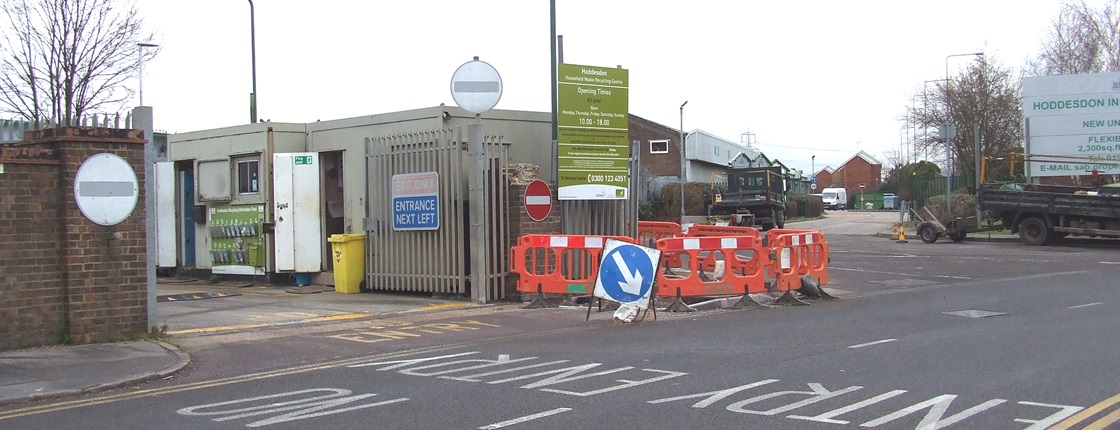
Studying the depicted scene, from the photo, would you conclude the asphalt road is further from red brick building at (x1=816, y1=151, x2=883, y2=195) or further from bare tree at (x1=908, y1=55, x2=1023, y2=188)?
red brick building at (x1=816, y1=151, x2=883, y2=195)

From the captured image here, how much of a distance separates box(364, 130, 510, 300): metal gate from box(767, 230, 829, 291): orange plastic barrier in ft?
14.0

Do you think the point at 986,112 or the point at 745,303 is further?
the point at 986,112

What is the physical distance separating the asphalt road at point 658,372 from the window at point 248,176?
5.88 meters

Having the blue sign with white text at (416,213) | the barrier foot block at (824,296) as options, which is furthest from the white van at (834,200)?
the blue sign with white text at (416,213)

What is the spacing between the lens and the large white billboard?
31.9 meters

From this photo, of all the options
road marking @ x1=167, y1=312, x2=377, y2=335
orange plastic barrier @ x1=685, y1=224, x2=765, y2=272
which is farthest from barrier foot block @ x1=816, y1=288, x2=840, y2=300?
road marking @ x1=167, y1=312, x2=377, y2=335

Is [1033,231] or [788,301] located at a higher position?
[1033,231]

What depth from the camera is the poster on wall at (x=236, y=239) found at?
679 inches

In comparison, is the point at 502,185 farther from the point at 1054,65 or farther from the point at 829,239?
the point at 1054,65

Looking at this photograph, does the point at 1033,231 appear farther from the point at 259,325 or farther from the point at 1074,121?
the point at 259,325

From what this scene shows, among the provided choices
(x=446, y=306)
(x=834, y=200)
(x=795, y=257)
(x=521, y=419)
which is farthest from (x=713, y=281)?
(x=834, y=200)

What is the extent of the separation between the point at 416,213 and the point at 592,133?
124 inches

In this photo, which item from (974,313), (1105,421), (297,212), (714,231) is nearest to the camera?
(1105,421)

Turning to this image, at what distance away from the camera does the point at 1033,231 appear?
26703 millimetres
